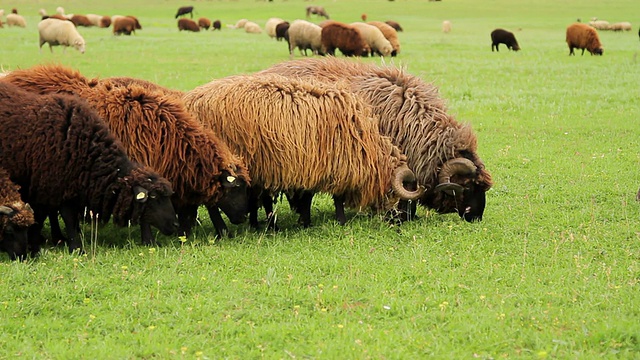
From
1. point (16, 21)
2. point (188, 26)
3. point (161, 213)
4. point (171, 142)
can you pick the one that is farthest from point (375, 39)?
point (16, 21)

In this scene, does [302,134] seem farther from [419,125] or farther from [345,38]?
[345,38]

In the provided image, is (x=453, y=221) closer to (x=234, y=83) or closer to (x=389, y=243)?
(x=389, y=243)

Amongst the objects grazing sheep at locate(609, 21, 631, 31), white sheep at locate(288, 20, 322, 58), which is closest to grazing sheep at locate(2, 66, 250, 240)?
white sheep at locate(288, 20, 322, 58)

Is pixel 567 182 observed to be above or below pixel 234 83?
below

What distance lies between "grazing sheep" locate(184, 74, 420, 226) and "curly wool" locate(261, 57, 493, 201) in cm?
28

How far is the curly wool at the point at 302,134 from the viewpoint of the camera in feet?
29.0

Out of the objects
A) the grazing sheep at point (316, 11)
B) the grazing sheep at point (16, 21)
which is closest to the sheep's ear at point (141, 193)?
the grazing sheep at point (16, 21)

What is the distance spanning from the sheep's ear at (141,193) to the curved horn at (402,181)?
3.09 m

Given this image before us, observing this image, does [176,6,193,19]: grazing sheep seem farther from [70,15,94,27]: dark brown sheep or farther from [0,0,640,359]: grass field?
[0,0,640,359]: grass field

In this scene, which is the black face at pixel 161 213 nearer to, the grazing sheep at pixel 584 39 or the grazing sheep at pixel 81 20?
the grazing sheep at pixel 584 39

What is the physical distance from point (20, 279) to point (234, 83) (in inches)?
137

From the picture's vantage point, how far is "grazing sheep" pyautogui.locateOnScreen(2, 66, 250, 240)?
8523 mm

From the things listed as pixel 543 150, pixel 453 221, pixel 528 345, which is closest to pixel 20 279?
pixel 528 345

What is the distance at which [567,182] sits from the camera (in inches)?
439
